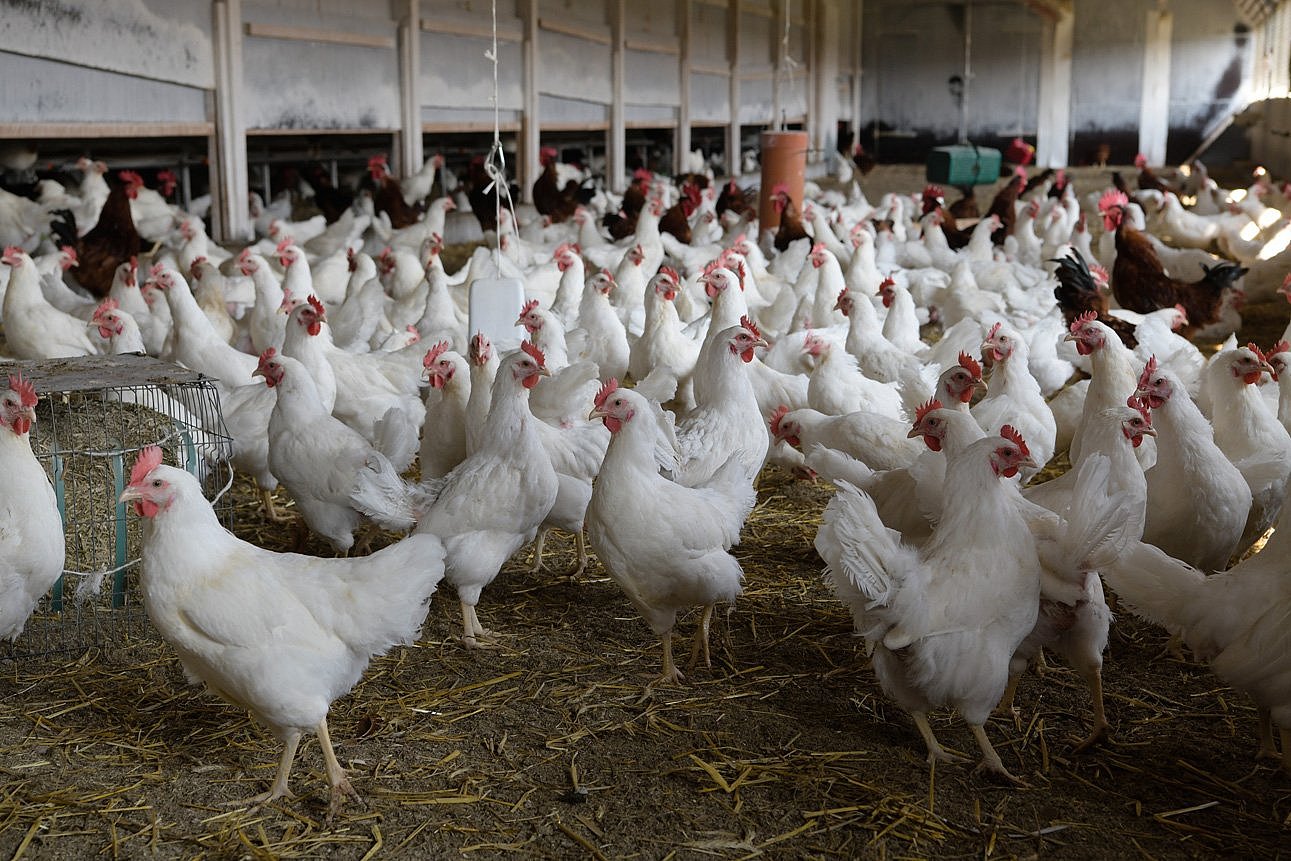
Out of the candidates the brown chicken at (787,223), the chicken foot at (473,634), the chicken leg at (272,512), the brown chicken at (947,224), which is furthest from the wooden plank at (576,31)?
the chicken foot at (473,634)

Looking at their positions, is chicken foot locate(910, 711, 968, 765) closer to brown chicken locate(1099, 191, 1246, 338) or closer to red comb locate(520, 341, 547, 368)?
red comb locate(520, 341, 547, 368)

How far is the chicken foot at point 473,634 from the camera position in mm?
3891

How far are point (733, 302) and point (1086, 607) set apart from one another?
10.8 ft

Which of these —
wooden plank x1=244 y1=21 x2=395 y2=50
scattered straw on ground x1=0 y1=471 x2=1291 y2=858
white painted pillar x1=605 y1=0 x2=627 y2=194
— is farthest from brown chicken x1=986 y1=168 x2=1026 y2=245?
scattered straw on ground x1=0 y1=471 x2=1291 y2=858

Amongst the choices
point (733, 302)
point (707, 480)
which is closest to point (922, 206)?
point (733, 302)

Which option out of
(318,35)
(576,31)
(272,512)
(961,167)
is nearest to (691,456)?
(272,512)

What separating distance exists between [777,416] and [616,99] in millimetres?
10554

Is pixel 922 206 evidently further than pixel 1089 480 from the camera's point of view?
Yes

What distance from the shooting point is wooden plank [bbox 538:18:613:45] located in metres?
12.9

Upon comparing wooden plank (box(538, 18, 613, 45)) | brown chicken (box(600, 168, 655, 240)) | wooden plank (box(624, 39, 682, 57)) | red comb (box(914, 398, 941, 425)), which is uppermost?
wooden plank (box(624, 39, 682, 57))

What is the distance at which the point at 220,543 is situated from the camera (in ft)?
9.62

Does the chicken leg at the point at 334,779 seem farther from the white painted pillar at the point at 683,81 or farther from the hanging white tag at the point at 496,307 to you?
the white painted pillar at the point at 683,81

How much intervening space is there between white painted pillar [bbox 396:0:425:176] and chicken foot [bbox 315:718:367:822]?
904 centimetres

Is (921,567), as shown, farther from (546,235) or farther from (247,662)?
(546,235)
